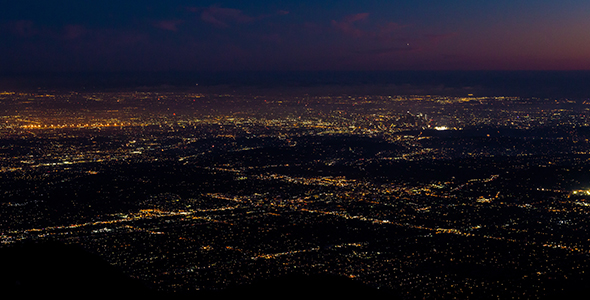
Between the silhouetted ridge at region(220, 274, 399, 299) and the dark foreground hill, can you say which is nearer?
the dark foreground hill

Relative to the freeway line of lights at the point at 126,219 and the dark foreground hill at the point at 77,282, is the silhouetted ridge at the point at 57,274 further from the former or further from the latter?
the freeway line of lights at the point at 126,219

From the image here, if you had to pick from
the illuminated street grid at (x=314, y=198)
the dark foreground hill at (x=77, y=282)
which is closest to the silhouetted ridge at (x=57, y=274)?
the dark foreground hill at (x=77, y=282)

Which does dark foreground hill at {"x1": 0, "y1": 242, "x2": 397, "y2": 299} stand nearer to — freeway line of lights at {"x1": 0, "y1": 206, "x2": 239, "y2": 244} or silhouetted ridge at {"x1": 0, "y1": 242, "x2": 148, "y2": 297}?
silhouetted ridge at {"x1": 0, "y1": 242, "x2": 148, "y2": 297}

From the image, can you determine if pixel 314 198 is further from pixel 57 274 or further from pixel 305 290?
pixel 57 274

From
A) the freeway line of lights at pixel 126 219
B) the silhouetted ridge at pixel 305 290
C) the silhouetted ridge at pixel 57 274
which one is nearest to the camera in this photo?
the silhouetted ridge at pixel 57 274

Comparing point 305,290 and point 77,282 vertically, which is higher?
point 77,282

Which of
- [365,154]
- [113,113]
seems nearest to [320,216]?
[365,154]

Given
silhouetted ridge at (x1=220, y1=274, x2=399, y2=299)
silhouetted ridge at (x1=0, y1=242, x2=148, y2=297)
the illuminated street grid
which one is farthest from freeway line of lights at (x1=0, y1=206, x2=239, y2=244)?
silhouetted ridge at (x1=220, y1=274, x2=399, y2=299)

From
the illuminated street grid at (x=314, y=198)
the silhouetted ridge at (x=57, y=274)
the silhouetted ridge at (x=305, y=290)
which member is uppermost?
the silhouetted ridge at (x=57, y=274)

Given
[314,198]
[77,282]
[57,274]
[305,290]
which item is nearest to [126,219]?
[314,198]

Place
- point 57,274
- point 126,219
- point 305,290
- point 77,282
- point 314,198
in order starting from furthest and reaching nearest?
point 314,198
point 126,219
point 305,290
point 57,274
point 77,282

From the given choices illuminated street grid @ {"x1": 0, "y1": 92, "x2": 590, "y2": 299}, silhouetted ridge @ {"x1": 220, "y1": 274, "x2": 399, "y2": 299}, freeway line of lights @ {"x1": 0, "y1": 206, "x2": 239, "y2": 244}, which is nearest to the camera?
silhouetted ridge @ {"x1": 220, "y1": 274, "x2": 399, "y2": 299}
